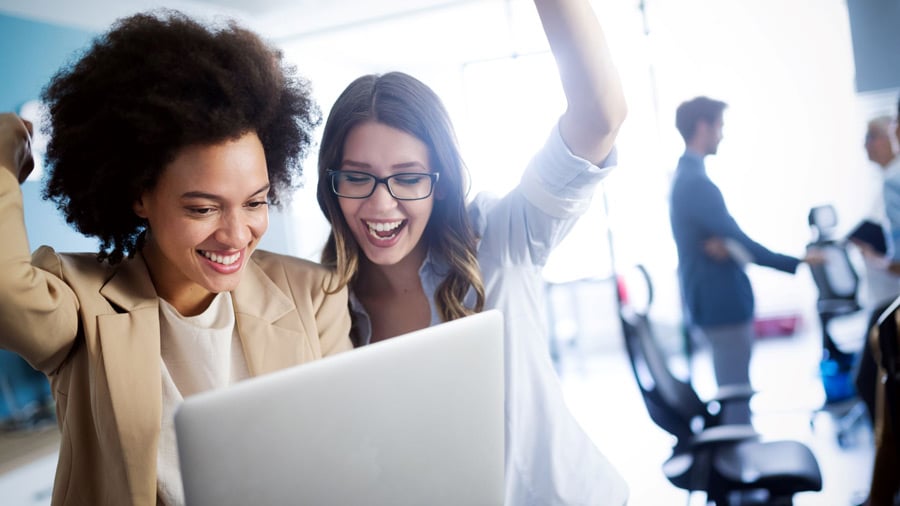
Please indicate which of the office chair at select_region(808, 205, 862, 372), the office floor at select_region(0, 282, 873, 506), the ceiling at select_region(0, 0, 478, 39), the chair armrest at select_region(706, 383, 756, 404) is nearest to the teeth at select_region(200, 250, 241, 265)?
the chair armrest at select_region(706, 383, 756, 404)

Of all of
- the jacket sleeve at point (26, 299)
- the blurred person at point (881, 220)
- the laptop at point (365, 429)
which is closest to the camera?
the laptop at point (365, 429)

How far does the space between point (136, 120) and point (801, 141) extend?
3.47 meters

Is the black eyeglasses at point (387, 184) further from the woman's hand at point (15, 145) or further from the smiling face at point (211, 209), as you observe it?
the woman's hand at point (15, 145)

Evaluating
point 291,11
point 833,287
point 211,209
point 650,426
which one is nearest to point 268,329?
point 211,209

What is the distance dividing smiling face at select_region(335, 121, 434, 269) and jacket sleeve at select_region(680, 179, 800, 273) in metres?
1.80

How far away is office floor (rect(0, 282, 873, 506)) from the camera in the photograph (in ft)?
8.11

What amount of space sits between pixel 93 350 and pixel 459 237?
0.71 metres

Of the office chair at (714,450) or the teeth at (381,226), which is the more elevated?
the teeth at (381,226)

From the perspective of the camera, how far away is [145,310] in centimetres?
101

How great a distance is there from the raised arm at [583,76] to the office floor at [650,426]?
1.46m

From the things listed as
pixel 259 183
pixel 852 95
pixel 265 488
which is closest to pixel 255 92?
pixel 259 183

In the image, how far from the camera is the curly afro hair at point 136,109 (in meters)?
0.98

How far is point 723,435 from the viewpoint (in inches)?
70.5

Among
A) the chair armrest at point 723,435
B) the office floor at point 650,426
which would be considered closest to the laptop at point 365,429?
the chair armrest at point 723,435
